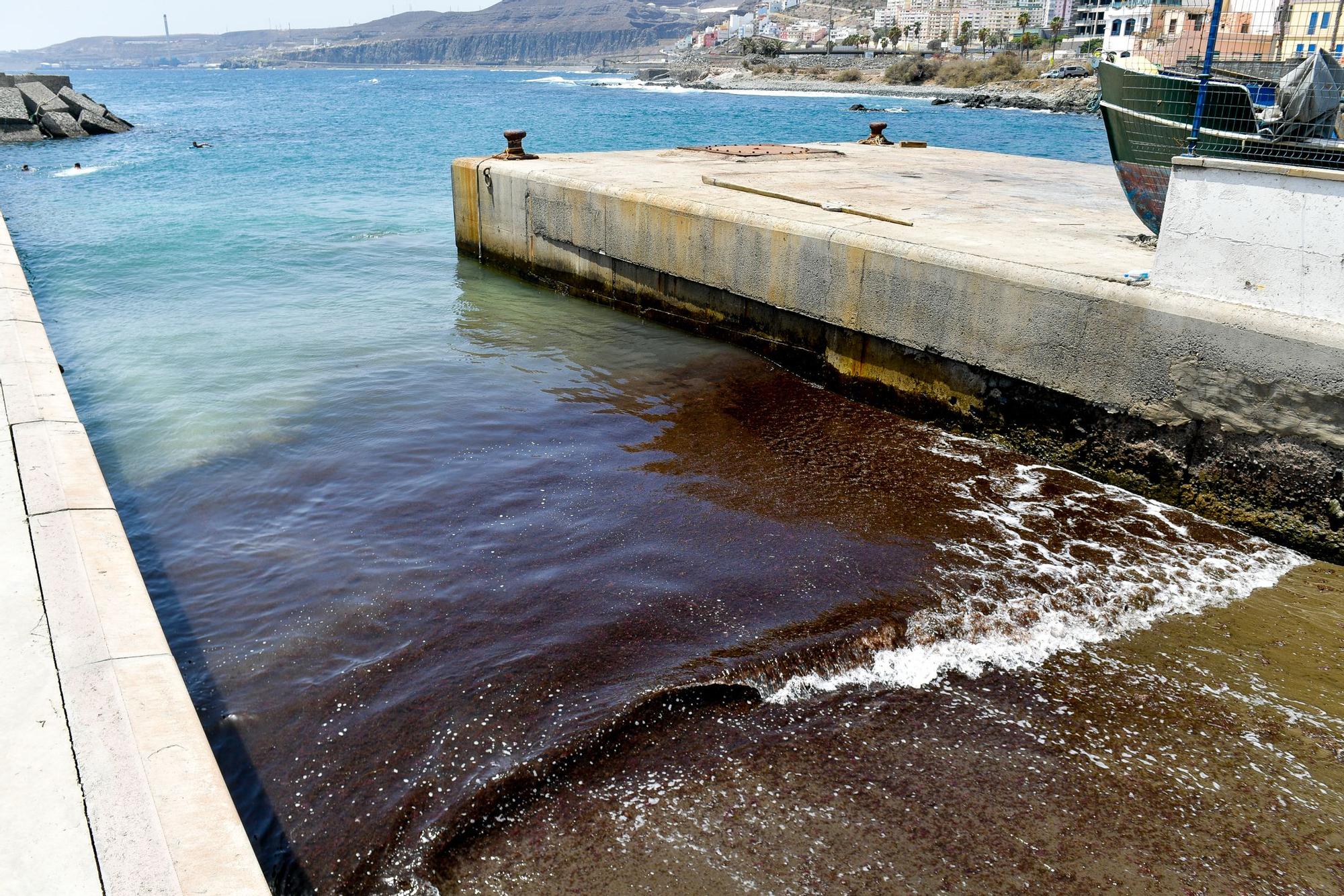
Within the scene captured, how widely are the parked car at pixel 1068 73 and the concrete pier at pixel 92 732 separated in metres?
97.3

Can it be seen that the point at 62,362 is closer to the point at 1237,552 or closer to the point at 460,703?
the point at 460,703

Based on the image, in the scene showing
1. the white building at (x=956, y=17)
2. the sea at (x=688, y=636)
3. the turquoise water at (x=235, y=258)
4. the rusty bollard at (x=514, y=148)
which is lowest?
the sea at (x=688, y=636)

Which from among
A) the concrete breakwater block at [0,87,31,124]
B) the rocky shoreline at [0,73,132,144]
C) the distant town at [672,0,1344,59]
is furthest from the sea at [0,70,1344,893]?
the rocky shoreline at [0,73,132,144]

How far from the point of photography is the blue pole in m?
5.52

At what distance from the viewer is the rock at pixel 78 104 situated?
4228cm

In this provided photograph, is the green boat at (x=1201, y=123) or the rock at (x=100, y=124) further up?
the green boat at (x=1201, y=123)

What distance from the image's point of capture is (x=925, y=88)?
10088 cm

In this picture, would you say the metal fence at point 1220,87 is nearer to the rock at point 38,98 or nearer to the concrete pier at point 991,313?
the concrete pier at point 991,313

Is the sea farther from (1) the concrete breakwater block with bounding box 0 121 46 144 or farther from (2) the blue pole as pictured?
(1) the concrete breakwater block with bounding box 0 121 46 144

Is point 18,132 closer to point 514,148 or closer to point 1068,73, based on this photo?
point 514,148

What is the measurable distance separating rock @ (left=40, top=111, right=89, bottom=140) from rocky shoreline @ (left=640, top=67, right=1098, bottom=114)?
166 ft

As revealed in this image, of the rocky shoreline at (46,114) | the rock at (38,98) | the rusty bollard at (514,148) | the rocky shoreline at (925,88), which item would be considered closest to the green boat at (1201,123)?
the rusty bollard at (514,148)

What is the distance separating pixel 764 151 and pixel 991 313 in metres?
7.74

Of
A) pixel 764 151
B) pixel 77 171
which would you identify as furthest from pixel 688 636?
pixel 77 171
